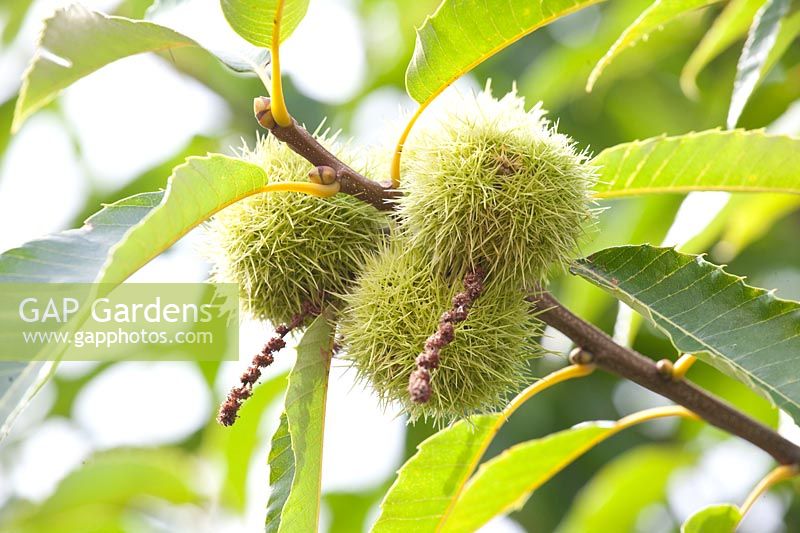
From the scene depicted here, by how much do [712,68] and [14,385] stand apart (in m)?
2.34

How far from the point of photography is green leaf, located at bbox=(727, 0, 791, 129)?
4.93ft

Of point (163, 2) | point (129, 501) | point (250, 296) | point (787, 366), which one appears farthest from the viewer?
point (129, 501)

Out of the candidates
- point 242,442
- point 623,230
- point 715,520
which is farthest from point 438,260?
point 242,442

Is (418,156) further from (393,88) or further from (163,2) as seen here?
(393,88)

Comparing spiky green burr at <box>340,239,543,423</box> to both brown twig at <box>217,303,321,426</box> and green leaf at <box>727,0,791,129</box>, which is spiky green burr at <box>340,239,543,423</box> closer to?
brown twig at <box>217,303,321,426</box>

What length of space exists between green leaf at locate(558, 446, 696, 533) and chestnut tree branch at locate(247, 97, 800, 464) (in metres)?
0.68

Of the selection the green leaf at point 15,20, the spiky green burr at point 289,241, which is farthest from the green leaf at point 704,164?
the green leaf at point 15,20

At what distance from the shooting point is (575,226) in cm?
122

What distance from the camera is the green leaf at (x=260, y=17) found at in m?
1.12

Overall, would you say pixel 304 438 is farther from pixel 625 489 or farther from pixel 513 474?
pixel 625 489

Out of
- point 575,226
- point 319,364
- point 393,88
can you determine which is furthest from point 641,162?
point 393,88

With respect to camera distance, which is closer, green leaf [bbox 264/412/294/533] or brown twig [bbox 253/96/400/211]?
brown twig [bbox 253/96/400/211]

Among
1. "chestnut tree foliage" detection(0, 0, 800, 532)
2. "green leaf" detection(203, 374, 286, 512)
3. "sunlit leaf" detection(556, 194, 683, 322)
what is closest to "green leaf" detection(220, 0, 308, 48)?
"chestnut tree foliage" detection(0, 0, 800, 532)

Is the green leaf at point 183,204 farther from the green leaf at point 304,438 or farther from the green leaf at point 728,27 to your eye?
the green leaf at point 728,27
